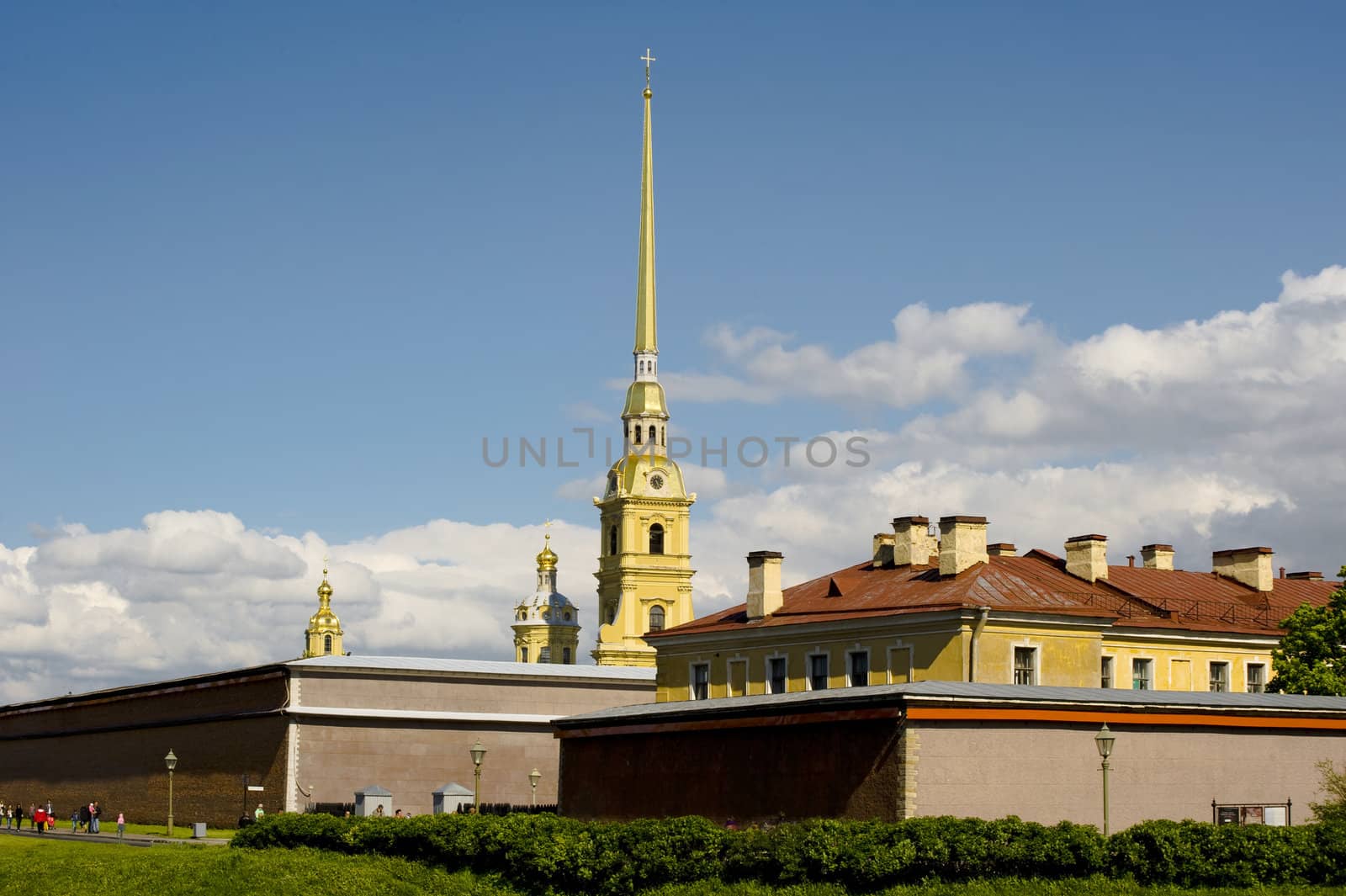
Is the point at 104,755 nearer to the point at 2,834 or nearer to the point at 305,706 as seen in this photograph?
the point at 2,834

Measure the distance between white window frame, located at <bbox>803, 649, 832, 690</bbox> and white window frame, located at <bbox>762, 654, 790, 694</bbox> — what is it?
103 cm

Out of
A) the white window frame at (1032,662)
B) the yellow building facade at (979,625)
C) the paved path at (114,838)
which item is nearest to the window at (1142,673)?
the yellow building facade at (979,625)

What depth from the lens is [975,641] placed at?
57344mm

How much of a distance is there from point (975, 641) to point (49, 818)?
155ft

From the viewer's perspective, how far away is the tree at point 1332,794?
138ft

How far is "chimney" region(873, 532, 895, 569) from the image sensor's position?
68.9 metres

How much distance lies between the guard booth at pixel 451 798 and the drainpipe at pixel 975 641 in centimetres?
1914

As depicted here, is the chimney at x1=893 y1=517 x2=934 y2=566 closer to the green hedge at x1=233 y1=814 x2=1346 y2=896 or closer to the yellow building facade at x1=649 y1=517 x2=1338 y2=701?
the yellow building facade at x1=649 y1=517 x2=1338 y2=701

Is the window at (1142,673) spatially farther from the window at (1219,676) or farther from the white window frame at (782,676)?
the white window frame at (782,676)

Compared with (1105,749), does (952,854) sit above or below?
below

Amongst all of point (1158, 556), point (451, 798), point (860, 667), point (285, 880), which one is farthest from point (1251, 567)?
point (285, 880)

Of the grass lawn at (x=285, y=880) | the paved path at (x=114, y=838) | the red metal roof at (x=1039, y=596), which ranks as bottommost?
the paved path at (x=114, y=838)

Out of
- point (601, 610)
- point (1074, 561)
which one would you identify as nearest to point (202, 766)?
point (1074, 561)

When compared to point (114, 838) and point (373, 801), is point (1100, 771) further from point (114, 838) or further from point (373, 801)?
point (114, 838)
